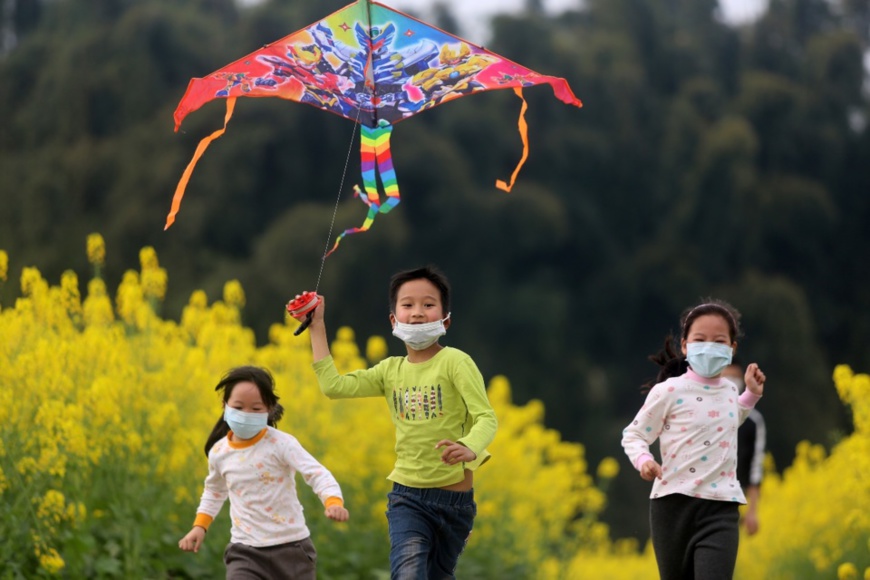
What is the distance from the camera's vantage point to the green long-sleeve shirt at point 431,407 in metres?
5.18

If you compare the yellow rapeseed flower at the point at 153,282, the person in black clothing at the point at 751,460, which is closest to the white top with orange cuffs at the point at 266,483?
the yellow rapeseed flower at the point at 153,282

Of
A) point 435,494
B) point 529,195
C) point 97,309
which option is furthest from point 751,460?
point 529,195

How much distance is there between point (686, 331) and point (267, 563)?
1.73 m

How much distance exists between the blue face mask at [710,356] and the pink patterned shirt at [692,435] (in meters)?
0.06

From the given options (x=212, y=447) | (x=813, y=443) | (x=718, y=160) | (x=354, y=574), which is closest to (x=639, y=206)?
(x=718, y=160)

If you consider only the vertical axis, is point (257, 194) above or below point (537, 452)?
above

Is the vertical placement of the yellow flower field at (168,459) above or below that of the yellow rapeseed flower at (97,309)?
below

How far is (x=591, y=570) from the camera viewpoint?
1328cm

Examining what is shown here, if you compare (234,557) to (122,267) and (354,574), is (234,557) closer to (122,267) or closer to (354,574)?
(354,574)

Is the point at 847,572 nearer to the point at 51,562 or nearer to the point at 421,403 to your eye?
the point at 421,403

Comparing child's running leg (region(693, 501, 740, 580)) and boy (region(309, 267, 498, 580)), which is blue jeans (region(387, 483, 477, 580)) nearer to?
boy (region(309, 267, 498, 580))

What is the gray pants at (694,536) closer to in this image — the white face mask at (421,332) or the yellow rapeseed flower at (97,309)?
the white face mask at (421,332)

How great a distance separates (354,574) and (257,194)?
68.8 feet

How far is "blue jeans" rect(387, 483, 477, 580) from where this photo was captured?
5109mm
